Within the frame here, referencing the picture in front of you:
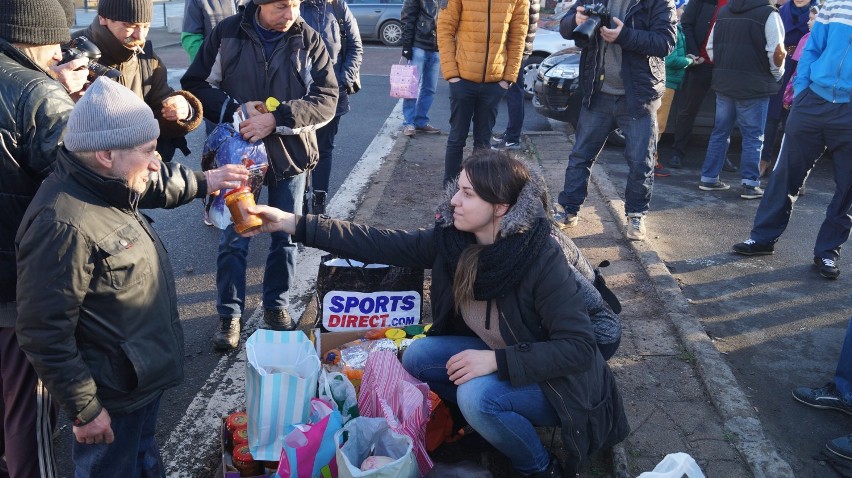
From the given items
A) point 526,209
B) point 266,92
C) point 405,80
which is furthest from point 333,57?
point 526,209

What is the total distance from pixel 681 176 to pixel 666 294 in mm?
3396

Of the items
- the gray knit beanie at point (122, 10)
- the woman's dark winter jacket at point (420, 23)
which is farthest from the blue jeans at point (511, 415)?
the woman's dark winter jacket at point (420, 23)

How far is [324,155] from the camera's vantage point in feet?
19.2

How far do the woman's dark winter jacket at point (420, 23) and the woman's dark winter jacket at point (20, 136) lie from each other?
6.20 meters

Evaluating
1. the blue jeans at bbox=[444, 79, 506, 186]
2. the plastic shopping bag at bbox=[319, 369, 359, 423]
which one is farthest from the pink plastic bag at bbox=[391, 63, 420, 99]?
the plastic shopping bag at bbox=[319, 369, 359, 423]

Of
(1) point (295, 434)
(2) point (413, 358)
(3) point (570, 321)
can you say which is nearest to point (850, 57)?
(3) point (570, 321)

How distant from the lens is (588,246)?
5.55 meters

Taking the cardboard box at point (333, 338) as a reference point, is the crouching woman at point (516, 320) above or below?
above

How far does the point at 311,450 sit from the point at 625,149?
3.77m

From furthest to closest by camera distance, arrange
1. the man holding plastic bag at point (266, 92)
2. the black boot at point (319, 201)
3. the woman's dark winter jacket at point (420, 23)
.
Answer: the woman's dark winter jacket at point (420, 23)
the black boot at point (319, 201)
the man holding plastic bag at point (266, 92)

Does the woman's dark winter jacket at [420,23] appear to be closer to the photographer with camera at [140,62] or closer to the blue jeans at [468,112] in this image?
the blue jeans at [468,112]

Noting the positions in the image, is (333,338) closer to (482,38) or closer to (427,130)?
(482,38)

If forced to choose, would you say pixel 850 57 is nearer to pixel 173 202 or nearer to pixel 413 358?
pixel 413 358

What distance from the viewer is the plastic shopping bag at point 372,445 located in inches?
101
